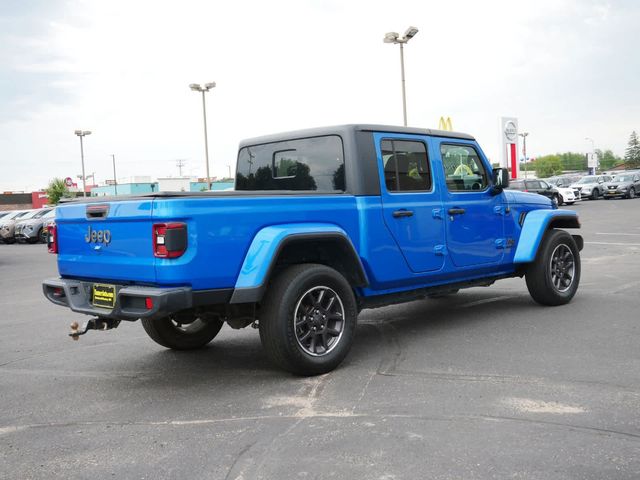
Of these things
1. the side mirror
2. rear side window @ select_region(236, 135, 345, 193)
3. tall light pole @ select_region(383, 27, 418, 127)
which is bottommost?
the side mirror

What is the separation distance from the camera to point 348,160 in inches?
219

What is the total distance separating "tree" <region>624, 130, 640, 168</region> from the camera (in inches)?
5387

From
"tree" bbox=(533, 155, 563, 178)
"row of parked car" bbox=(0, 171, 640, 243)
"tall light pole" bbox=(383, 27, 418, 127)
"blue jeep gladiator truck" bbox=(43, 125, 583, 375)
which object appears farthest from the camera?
"tree" bbox=(533, 155, 563, 178)

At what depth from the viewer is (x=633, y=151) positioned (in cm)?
14050

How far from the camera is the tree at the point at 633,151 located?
136825 millimetres

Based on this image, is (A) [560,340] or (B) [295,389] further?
(A) [560,340]

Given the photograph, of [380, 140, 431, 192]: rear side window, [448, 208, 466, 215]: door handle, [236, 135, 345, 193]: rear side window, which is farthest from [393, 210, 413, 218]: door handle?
[448, 208, 466, 215]: door handle

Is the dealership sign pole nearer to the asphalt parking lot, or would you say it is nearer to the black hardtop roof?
the asphalt parking lot

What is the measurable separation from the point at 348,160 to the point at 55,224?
2458 millimetres

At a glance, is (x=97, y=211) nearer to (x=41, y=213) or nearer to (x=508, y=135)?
(x=508, y=135)

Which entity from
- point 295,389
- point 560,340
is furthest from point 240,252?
point 560,340

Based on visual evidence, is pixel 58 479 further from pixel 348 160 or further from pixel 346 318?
pixel 348 160

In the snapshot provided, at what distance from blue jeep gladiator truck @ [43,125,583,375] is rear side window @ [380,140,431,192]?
0.04ft

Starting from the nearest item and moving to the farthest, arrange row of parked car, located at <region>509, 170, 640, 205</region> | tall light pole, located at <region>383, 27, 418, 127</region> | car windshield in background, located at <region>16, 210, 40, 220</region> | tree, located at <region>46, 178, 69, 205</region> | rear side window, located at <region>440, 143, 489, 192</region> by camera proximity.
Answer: rear side window, located at <region>440, 143, 489, 192</region>
tall light pole, located at <region>383, 27, 418, 127</region>
car windshield in background, located at <region>16, 210, 40, 220</region>
row of parked car, located at <region>509, 170, 640, 205</region>
tree, located at <region>46, 178, 69, 205</region>
